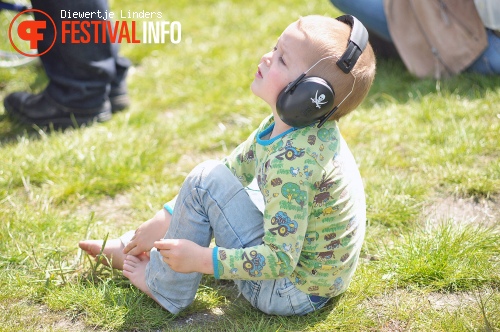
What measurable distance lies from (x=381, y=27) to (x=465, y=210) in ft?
6.34

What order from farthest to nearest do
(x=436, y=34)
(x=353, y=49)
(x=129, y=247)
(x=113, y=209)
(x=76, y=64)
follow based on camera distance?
(x=436, y=34) < (x=76, y=64) < (x=113, y=209) < (x=129, y=247) < (x=353, y=49)

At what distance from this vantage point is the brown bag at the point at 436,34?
4.42 m

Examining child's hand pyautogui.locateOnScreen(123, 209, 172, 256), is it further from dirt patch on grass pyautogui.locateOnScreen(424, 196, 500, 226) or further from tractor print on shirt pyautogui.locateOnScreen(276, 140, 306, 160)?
dirt patch on grass pyautogui.locateOnScreen(424, 196, 500, 226)

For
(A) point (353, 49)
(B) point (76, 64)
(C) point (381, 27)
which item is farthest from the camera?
(C) point (381, 27)

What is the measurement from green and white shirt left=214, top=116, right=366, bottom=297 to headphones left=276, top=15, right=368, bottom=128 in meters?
0.08

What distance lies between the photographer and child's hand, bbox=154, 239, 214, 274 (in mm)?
2318

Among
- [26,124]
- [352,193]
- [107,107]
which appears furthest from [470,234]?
[26,124]

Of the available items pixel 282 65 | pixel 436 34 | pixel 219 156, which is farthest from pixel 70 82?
pixel 436 34

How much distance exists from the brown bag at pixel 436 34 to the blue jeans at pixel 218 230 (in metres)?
2.57

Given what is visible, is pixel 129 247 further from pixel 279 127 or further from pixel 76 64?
pixel 76 64

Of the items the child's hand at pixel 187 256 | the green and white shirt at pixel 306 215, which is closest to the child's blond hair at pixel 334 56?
the green and white shirt at pixel 306 215

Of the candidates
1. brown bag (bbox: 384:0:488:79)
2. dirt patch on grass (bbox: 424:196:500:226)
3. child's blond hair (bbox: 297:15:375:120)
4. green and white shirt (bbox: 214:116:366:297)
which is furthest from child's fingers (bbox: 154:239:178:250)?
brown bag (bbox: 384:0:488:79)

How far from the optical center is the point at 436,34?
451 cm

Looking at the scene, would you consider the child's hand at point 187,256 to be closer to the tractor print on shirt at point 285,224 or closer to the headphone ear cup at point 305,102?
the tractor print on shirt at point 285,224
